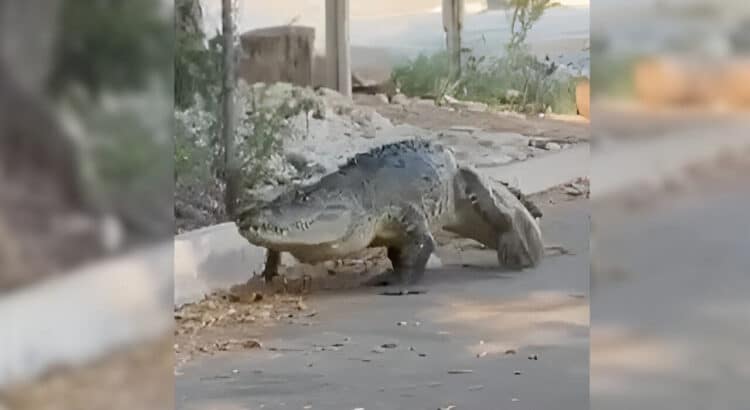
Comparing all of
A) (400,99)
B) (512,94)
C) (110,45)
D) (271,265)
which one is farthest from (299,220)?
(110,45)

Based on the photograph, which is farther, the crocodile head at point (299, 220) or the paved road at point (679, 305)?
the crocodile head at point (299, 220)

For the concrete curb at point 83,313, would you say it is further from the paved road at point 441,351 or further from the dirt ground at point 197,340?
the paved road at point 441,351

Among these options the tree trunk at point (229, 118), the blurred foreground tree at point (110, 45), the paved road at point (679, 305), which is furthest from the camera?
the tree trunk at point (229, 118)

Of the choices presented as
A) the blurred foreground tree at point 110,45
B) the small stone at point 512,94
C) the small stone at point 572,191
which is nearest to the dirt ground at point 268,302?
the small stone at point 572,191

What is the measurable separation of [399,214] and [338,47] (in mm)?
214

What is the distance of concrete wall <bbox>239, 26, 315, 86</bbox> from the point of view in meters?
1.10

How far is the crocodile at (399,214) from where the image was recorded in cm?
115

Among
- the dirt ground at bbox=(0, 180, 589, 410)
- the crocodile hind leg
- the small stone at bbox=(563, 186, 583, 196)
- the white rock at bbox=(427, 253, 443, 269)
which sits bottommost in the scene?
the dirt ground at bbox=(0, 180, 589, 410)

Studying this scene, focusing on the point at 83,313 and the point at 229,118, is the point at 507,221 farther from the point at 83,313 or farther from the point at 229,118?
the point at 83,313

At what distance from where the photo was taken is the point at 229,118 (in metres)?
1.12

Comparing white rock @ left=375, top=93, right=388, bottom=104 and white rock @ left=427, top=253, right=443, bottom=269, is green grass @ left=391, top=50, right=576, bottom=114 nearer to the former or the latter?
white rock @ left=375, top=93, right=388, bottom=104

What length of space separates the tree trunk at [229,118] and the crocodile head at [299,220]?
0.03 m

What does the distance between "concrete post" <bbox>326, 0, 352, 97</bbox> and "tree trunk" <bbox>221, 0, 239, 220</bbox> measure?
0.10m

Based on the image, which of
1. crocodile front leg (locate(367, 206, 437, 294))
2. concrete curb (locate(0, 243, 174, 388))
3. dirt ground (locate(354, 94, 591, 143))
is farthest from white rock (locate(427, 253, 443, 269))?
concrete curb (locate(0, 243, 174, 388))
